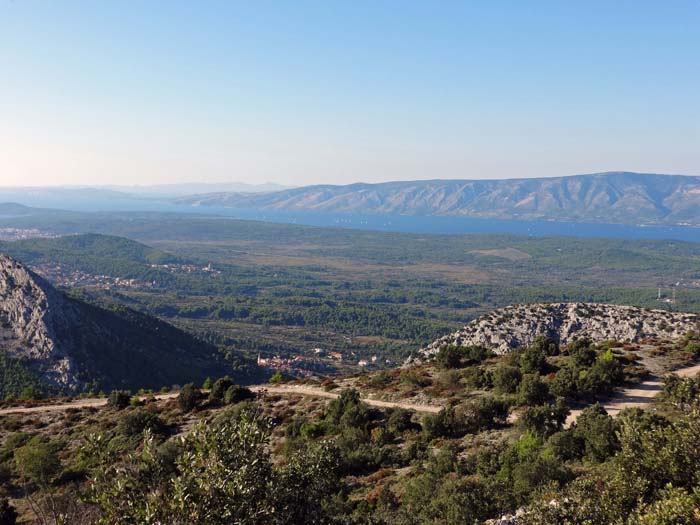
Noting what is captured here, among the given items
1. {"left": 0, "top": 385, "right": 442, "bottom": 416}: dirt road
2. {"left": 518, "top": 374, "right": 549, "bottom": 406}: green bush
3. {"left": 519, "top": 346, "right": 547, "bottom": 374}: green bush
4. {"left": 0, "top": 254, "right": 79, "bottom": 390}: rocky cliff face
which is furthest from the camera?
{"left": 0, "top": 254, "right": 79, "bottom": 390}: rocky cliff face

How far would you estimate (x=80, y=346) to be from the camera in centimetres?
7638

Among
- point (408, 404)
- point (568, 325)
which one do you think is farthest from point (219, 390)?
point (568, 325)

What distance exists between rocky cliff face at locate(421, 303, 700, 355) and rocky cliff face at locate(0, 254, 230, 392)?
5000 centimetres

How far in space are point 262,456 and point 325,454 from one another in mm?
2832

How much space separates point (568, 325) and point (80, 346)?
254ft

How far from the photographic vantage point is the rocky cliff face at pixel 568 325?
2061 inches

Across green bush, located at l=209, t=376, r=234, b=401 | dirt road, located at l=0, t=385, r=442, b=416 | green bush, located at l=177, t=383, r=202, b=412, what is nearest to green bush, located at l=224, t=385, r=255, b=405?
green bush, located at l=209, t=376, r=234, b=401

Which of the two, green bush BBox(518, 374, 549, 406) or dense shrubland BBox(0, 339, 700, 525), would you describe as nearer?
dense shrubland BBox(0, 339, 700, 525)

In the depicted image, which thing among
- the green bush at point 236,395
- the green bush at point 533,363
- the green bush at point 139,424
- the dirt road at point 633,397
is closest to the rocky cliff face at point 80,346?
the green bush at point 139,424

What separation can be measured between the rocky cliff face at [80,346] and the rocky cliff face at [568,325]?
5000 cm

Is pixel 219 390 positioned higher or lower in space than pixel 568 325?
lower

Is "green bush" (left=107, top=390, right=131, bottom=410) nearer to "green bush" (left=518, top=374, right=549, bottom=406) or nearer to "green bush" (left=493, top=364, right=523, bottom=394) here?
"green bush" (left=493, top=364, right=523, bottom=394)

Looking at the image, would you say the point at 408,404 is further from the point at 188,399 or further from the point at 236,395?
the point at 188,399

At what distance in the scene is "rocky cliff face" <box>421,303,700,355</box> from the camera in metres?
52.3
